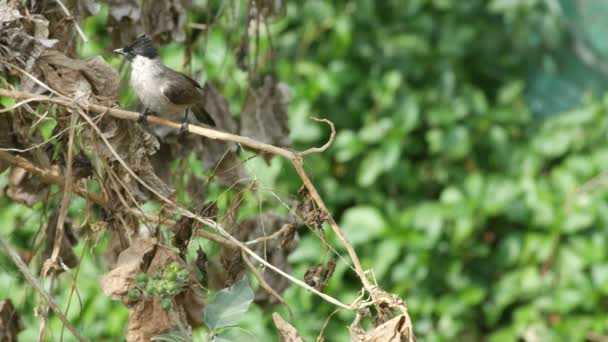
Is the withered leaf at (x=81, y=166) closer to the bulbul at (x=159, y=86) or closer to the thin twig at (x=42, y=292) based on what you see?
the thin twig at (x=42, y=292)

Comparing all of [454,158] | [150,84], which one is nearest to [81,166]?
[150,84]

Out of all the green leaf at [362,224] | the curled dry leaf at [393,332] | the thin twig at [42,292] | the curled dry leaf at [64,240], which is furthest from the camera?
the green leaf at [362,224]

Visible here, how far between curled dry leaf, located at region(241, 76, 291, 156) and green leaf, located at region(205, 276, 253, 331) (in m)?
0.64

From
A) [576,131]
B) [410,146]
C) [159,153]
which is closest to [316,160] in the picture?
[410,146]

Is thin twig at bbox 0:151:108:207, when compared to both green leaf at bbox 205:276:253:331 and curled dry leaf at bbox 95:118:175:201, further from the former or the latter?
green leaf at bbox 205:276:253:331

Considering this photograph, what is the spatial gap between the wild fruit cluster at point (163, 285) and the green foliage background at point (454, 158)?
2.09 meters

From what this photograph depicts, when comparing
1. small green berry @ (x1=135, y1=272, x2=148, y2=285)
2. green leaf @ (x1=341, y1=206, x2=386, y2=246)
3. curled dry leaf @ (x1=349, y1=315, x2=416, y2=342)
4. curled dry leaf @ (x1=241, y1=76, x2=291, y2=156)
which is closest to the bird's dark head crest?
curled dry leaf @ (x1=241, y1=76, x2=291, y2=156)

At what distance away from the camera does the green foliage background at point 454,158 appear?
3.84 meters

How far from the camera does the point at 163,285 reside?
1.34m

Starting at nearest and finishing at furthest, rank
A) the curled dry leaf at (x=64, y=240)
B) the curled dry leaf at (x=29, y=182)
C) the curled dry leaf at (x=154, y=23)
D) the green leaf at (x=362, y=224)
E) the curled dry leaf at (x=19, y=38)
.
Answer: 1. the curled dry leaf at (x=19, y=38)
2. the curled dry leaf at (x=29, y=182)
3. the curled dry leaf at (x=64, y=240)
4. the curled dry leaf at (x=154, y=23)
5. the green leaf at (x=362, y=224)

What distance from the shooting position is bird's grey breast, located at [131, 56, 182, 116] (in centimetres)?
198

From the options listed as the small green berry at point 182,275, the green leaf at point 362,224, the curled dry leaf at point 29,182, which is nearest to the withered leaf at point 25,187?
the curled dry leaf at point 29,182

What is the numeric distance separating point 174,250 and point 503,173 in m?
3.02

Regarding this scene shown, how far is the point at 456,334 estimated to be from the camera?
3998mm
